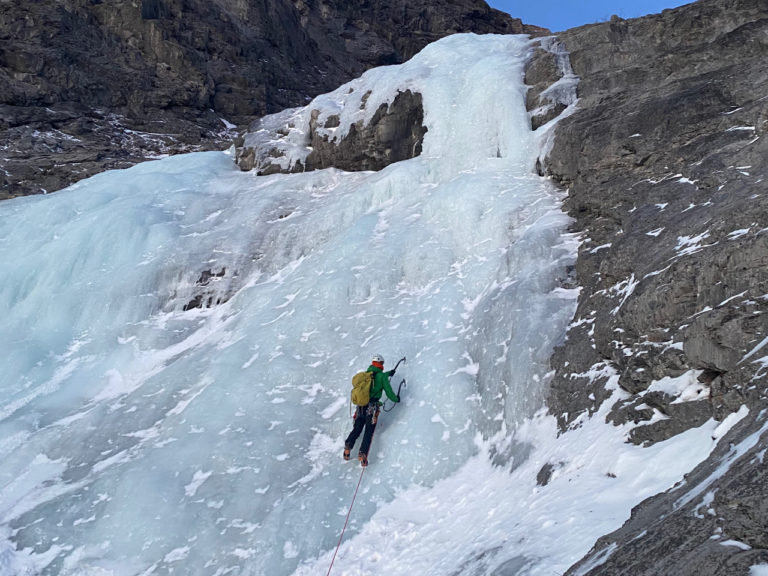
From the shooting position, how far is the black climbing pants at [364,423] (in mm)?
10391

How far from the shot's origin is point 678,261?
8641 millimetres

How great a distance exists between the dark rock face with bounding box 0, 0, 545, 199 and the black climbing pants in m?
17.7

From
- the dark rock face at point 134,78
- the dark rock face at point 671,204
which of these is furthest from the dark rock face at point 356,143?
the dark rock face at point 134,78

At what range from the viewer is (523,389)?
32.8 ft

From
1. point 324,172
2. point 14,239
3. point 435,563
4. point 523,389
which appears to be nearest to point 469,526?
point 435,563

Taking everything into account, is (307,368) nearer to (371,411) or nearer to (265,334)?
(265,334)

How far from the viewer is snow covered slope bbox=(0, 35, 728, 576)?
8812 millimetres

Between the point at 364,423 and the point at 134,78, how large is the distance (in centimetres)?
2693

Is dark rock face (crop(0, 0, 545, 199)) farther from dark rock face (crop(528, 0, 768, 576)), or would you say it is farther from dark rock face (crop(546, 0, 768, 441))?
dark rock face (crop(528, 0, 768, 576))

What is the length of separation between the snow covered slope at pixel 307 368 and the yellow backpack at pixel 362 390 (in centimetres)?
76

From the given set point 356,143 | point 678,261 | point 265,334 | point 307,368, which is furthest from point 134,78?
point 678,261

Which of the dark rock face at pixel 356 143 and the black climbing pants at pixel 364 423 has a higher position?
the dark rock face at pixel 356 143

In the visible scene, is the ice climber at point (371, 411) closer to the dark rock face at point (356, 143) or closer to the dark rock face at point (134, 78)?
the dark rock face at point (356, 143)

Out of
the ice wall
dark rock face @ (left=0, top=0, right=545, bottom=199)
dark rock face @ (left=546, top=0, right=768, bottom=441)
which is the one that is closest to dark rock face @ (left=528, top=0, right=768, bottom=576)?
dark rock face @ (left=546, top=0, right=768, bottom=441)
